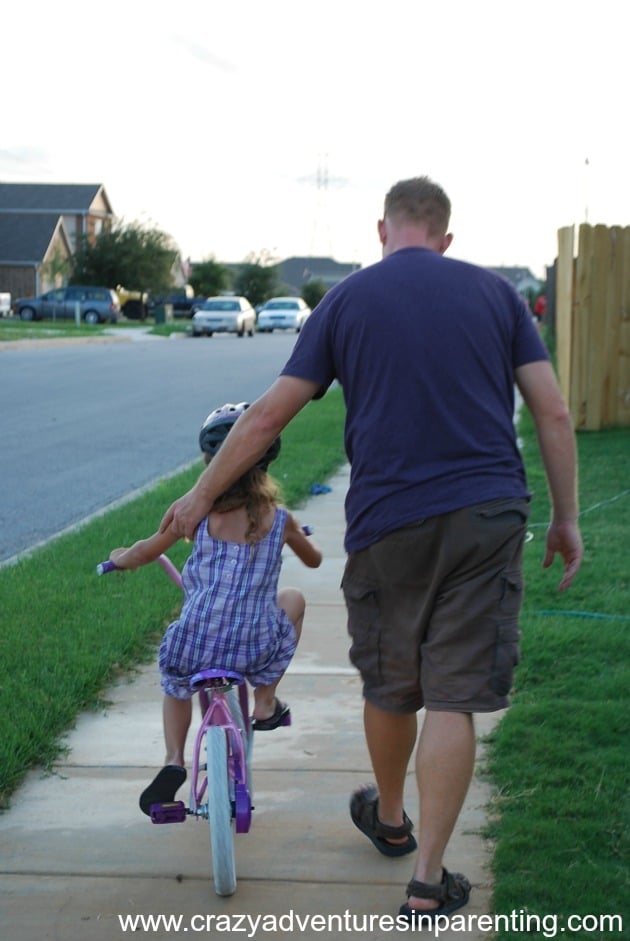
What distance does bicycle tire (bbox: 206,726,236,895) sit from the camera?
357 cm

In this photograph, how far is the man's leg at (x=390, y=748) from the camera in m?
3.78

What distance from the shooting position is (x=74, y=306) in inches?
2259

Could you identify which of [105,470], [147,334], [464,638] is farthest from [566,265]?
[147,334]

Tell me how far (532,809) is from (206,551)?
1.36m

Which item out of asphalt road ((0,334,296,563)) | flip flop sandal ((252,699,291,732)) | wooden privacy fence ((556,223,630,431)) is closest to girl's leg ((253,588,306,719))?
flip flop sandal ((252,699,291,732))

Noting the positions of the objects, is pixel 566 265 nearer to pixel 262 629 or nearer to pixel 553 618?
pixel 553 618

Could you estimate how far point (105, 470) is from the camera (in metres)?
12.7

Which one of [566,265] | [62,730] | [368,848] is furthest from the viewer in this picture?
[566,265]

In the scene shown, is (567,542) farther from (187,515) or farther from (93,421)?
(93,421)

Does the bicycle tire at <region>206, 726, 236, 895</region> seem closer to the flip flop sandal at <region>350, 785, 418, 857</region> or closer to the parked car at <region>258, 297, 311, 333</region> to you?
the flip flop sandal at <region>350, 785, 418, 857</region>

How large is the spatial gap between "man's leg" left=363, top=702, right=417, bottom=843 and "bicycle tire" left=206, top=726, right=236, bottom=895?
0.44 m

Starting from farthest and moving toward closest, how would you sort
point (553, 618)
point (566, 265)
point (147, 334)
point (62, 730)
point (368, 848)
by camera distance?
point (147, 334) < point (566, 265) < point (553, 618) < point (62, 730) < point (368, 848)

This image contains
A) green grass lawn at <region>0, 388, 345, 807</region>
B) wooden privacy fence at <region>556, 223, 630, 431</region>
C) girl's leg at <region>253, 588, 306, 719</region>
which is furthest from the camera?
wooden privacy fence at <region>556, 223, 630, 431</region>

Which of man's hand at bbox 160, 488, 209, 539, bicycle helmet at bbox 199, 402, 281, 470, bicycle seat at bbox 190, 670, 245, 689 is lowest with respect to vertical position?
bicycle seat at bbox 190, 670, 245, 689
